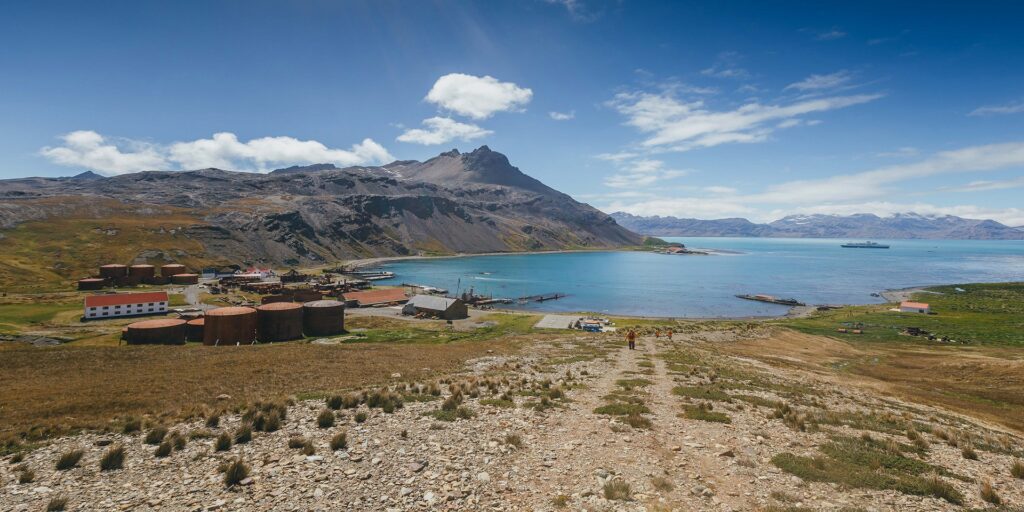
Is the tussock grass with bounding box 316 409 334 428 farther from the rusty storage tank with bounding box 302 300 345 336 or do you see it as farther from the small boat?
the small boat

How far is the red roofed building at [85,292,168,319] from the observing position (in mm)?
72500

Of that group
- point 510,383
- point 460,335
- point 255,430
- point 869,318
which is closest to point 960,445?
point 510,383

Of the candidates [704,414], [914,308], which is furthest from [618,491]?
[914,308]

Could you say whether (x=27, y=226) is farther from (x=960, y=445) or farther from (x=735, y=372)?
(x=960, y=445)

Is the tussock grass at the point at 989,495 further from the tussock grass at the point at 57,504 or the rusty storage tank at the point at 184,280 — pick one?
the rusty storage tank at the point at 184,280

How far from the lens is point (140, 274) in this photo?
116 m

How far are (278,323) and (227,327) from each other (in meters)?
6.02

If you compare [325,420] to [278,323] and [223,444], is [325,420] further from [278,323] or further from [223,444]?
[278,323]

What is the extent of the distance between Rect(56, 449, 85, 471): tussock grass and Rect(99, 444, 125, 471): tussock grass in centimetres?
63

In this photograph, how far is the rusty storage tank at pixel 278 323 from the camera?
187 feet

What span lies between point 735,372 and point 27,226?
22739 centimetres

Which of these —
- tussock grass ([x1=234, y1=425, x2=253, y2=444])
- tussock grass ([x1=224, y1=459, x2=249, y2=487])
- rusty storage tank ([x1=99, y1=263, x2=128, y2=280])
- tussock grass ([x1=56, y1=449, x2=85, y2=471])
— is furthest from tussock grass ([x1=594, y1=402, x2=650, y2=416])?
rusty storage tank ([x1=99, y1=263, x2=128, y2=280])

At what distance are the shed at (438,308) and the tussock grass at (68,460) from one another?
2929 inches

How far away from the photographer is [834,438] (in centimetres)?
1709
